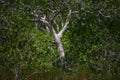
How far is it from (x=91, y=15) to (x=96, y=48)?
6.46 ft

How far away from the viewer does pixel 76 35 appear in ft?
38.8

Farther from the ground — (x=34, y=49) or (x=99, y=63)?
(x=34, y=49)

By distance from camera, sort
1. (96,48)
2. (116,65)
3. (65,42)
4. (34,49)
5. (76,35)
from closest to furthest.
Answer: (34,49), (116,65), (96,48), (76,35), (65,42)

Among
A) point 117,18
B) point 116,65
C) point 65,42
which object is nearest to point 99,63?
point 116,65

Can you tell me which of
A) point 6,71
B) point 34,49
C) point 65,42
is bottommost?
point 65,42

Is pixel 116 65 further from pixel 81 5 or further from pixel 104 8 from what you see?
pixel 81 5

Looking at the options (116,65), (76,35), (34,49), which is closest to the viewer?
(34,49)

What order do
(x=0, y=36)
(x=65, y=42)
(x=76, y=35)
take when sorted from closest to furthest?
(x=0, y=36)
(x=76, y=35)
(x=65, y=42)

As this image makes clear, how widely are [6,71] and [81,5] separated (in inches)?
214

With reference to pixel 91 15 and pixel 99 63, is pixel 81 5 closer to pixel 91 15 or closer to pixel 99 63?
pixel 91 15

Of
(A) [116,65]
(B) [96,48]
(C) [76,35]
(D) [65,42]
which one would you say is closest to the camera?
(A) [116,65]

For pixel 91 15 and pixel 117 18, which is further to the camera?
pixel 91 15

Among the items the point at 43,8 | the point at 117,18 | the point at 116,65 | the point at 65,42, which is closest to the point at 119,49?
the point at 116,65

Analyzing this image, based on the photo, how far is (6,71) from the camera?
9.09m
